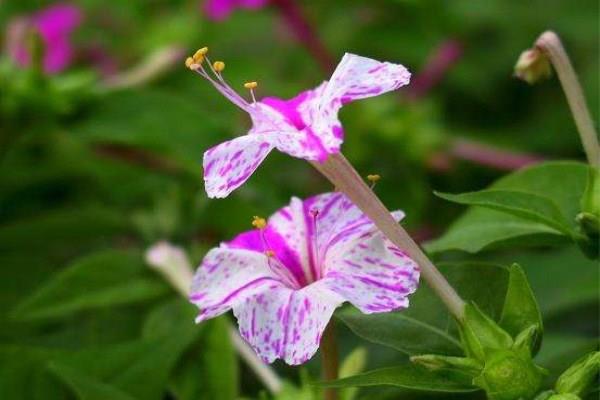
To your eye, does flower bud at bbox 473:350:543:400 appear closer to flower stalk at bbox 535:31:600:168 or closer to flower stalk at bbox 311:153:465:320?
flower stalk at bbox 311:153:465:320

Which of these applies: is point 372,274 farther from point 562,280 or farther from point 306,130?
point 562,280

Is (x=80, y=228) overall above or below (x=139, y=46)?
below

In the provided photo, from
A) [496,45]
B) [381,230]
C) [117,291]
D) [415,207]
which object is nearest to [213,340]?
[117,291]

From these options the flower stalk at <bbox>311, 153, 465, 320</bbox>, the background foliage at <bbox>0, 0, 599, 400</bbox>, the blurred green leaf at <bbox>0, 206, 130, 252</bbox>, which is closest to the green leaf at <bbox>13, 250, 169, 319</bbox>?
the background foliage at <bbox>0, 0, 599, 400</bbox>

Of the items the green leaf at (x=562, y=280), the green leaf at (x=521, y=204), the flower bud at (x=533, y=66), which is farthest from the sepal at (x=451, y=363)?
the green leaf at (x=562, y=280)

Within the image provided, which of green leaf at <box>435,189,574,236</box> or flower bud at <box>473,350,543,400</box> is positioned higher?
green leaf at <box>435,189,574,236</box>

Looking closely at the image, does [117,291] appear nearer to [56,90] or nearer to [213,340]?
[213,340]
